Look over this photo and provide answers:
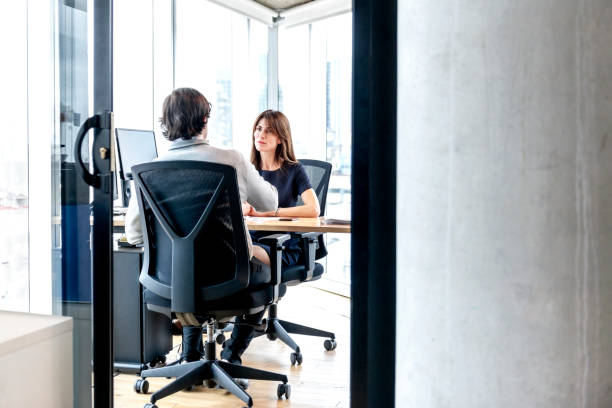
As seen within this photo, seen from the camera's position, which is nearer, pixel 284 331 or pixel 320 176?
pixel 284 331

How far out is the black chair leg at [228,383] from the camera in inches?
108

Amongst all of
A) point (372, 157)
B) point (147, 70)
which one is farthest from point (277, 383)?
→ point (147, 70)

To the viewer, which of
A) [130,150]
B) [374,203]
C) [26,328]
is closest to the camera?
[374,203]

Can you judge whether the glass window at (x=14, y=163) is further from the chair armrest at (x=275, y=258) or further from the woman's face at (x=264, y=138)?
the woman's face at (x=264, y=138)

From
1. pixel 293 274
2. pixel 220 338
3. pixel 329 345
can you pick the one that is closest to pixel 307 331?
pixel 329 345

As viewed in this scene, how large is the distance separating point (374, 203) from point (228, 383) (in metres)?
1.52

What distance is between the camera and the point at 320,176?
4152mm

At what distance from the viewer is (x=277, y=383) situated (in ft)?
10.4

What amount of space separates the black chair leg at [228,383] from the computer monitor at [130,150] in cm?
116

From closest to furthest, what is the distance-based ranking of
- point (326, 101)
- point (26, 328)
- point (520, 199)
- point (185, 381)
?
point (520, 199), point (26, 328), point (185, 381), point (326, 101)

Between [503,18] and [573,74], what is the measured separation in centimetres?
21

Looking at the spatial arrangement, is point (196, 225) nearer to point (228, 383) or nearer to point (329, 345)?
point (228, 383)

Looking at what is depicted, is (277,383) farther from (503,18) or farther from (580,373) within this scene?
(503,18)

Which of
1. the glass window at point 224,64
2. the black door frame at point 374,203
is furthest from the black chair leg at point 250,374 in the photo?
the glass window at point 224,64
